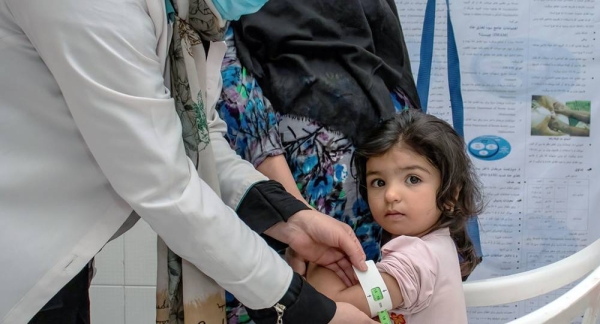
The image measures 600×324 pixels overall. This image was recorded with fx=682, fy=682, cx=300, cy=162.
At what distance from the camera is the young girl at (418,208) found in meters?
1.19

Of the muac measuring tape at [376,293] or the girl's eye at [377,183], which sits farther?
the girl's eye at [377,183]

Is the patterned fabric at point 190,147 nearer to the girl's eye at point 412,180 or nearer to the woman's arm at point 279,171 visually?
the woman's arm at point 279,171

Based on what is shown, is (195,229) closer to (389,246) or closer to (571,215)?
(389,246)

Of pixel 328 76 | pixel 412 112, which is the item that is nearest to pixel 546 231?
pixel 412 112

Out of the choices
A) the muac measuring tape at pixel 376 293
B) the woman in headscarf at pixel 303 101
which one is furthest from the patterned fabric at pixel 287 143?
the muac measuring tape at pixel 376 293

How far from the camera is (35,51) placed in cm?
85

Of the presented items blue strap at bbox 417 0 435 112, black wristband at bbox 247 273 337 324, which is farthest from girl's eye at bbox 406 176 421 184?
blue strap at bbox 417 0 435 112

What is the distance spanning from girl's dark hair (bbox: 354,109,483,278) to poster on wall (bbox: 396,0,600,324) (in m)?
0.96

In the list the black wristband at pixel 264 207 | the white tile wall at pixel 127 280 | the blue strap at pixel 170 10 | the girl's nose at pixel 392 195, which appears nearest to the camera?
the blue strap at pixel 170 10

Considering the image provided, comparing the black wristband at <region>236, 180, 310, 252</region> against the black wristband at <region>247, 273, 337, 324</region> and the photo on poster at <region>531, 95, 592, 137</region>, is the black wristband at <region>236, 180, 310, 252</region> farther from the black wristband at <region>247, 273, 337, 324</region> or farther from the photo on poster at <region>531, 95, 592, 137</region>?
the photo on poster at <region>531, 95, 592, 137</region>

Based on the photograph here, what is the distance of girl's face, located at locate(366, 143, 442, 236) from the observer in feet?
4.15

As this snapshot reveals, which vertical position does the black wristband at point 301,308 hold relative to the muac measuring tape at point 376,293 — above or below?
above

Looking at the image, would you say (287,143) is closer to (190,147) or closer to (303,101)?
(303,101)

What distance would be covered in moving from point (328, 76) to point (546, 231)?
1.32 metres
